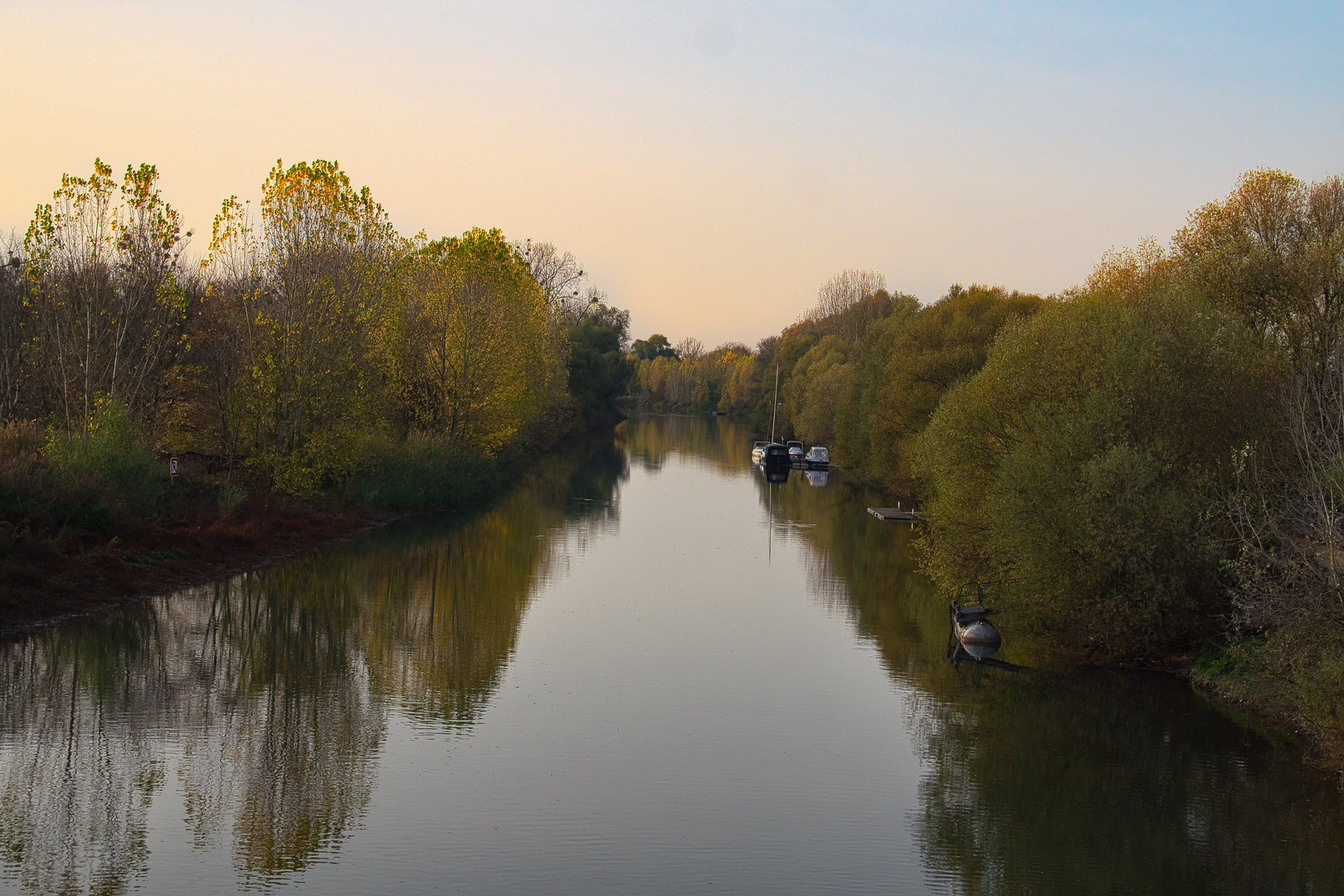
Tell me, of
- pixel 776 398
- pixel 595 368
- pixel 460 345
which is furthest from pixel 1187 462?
pixel 776 398

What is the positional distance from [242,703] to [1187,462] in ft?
55.7

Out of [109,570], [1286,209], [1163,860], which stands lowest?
[1163,860]

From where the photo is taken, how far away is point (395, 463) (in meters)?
38.2

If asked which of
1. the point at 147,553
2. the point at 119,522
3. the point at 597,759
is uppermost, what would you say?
the point at 119,522

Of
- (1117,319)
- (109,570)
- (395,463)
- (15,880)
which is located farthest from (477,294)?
(15,880)

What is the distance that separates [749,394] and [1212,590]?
126867 mm

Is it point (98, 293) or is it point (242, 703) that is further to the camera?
point (98, 293)

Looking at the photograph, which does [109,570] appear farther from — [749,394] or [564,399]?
[749,394]

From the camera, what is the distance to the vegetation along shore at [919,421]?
1914 cm

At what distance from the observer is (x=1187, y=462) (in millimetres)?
21031

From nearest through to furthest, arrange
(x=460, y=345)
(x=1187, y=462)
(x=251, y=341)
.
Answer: (x=1187, y=462) < (x=251, y=341) < (x=460, y=345)

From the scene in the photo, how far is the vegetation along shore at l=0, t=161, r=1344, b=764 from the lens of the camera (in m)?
19.1

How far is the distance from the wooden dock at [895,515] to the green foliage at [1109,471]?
681 inches

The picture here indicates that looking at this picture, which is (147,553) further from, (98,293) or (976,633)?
(976,633)
